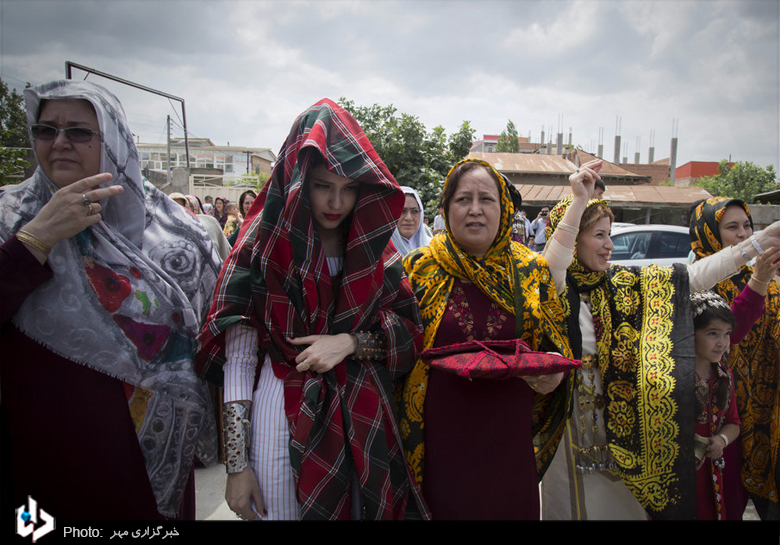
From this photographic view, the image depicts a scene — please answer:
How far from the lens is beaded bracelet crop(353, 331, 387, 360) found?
147 centimetres

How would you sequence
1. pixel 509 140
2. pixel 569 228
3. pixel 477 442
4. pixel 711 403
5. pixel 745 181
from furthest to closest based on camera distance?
pixel 509 140 → pixel 745 181 → pixel 711 403 → pixel 569 228 → pixel 477 442

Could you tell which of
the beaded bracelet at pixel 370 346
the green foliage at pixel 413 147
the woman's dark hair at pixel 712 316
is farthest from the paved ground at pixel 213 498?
the green foliage at pixel 413 147

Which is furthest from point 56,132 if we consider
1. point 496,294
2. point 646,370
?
point 646,370

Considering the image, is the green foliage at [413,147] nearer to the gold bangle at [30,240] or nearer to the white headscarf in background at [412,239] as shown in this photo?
the white headscarf in background at [412,239]

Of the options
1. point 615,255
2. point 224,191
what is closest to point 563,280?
point 615,255

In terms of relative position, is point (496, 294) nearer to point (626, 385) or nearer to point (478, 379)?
point (478, 379)

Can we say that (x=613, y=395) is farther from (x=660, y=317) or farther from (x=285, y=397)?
(x=285, y=397)

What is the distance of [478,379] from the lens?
Result: 1624 millimetres

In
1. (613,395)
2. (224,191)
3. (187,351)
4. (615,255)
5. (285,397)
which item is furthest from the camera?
(224,191)

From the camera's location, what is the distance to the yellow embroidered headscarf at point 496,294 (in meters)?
1.69

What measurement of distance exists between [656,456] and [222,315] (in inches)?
73.0

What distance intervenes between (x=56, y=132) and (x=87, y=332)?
673mm

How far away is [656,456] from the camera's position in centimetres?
185

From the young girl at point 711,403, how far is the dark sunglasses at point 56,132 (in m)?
2.64
